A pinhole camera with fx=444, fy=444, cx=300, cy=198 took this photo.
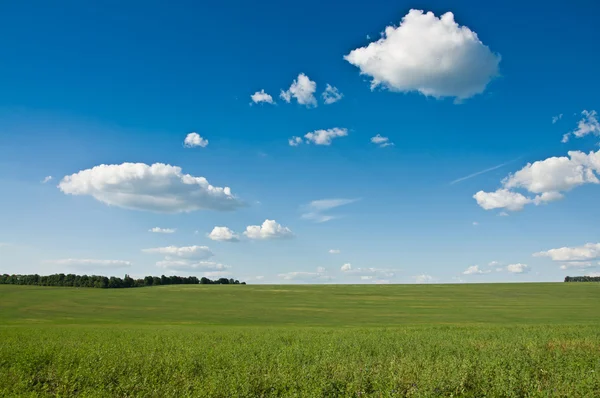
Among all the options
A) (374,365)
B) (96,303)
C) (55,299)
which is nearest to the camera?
(374,365)

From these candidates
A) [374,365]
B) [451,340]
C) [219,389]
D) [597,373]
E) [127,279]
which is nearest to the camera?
[219,389]

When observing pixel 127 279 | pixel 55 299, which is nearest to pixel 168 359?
pixel 55 299

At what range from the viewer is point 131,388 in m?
19.7

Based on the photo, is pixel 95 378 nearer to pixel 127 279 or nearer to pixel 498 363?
pixel 498 363

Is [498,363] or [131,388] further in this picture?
[498,363]

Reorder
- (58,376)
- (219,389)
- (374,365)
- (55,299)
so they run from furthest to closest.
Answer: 1. (55,299)
2. (374,365)
3. (58,376)
4. (219,389)

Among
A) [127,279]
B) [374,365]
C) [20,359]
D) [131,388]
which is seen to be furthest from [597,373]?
[127,279]

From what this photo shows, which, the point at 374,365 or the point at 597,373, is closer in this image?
the point at 597,373

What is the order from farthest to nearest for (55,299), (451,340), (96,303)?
(55,299) < (96,303) < (451,340)

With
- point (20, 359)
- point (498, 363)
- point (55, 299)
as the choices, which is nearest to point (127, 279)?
point (55, 299)

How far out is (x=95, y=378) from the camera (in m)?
21.0

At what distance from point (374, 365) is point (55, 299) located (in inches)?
4282

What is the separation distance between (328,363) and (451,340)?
593 inches

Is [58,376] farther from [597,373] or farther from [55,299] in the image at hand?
[55,299]
